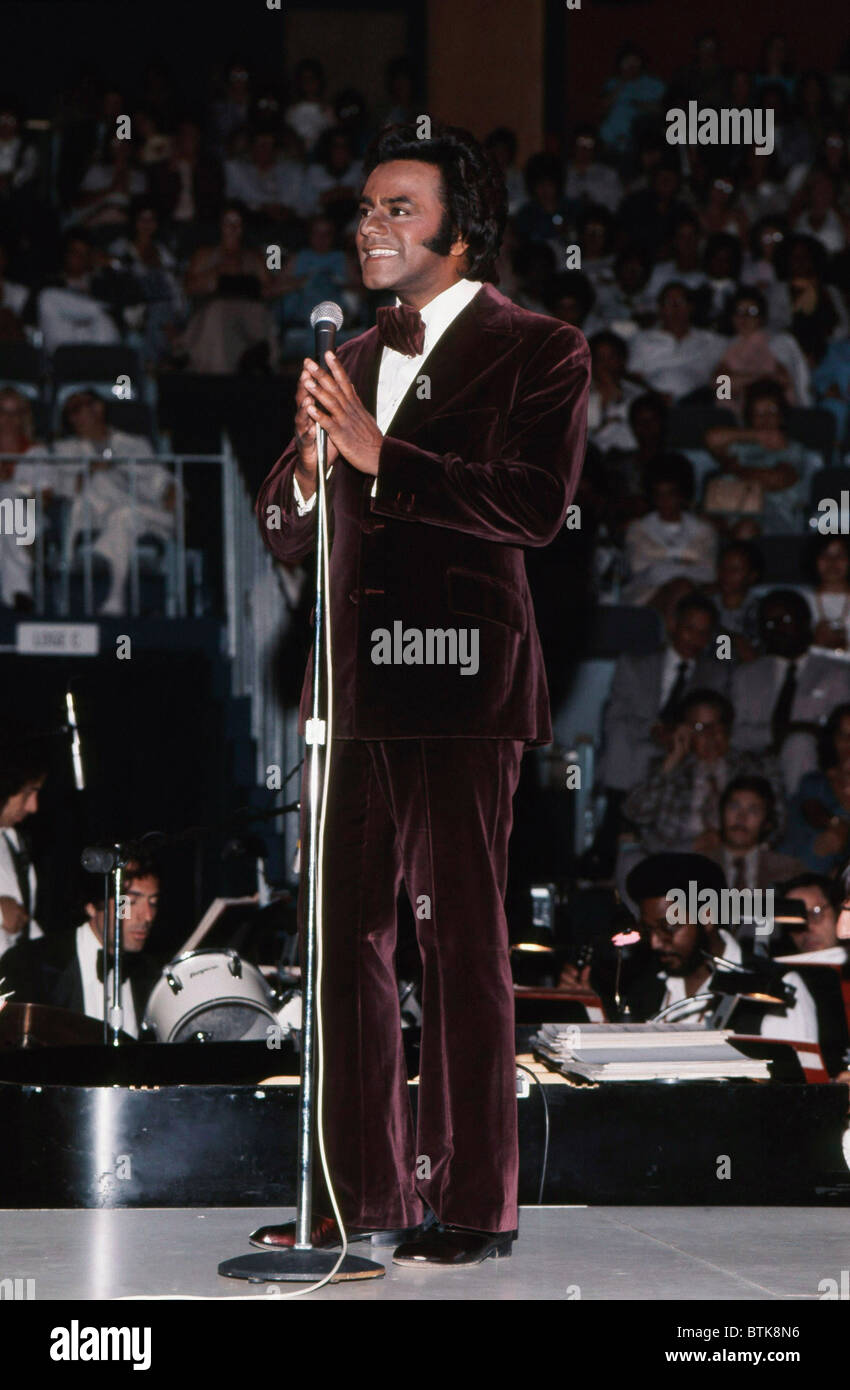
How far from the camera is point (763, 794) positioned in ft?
24.9

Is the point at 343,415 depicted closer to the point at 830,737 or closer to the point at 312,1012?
the point at 312,1012

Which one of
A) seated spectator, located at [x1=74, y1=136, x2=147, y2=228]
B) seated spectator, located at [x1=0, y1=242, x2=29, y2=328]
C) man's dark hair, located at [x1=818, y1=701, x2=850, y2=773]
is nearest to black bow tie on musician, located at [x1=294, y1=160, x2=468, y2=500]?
man's dark hair, located at [x1=818, y1=701, x2=850, y2=773]

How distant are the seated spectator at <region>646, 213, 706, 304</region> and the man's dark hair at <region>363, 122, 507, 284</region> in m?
8.29

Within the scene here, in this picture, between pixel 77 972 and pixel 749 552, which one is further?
pixel 749 552

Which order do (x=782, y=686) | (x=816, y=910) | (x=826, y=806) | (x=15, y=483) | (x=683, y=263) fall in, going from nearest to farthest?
(x=816, y=910), (x=826, y=806), (x=782, y=686), (x=15, y=483), (x=683, y=263)

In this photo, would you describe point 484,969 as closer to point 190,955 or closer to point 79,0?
point 190,955

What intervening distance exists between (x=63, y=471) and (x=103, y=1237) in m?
6.36

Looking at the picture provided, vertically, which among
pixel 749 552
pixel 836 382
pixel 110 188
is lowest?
pixel 749 552

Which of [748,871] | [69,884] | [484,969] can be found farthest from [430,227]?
[69,884]

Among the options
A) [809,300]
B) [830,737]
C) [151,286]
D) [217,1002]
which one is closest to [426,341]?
[217,1002]

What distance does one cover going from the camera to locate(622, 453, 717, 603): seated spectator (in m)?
9.43

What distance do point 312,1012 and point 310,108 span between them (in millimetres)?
10707

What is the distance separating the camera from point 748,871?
24.8 ft

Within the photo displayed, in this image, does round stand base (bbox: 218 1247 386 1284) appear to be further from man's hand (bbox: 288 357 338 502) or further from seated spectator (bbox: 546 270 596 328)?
seated spectator (bbox: 546 270 596 328)
